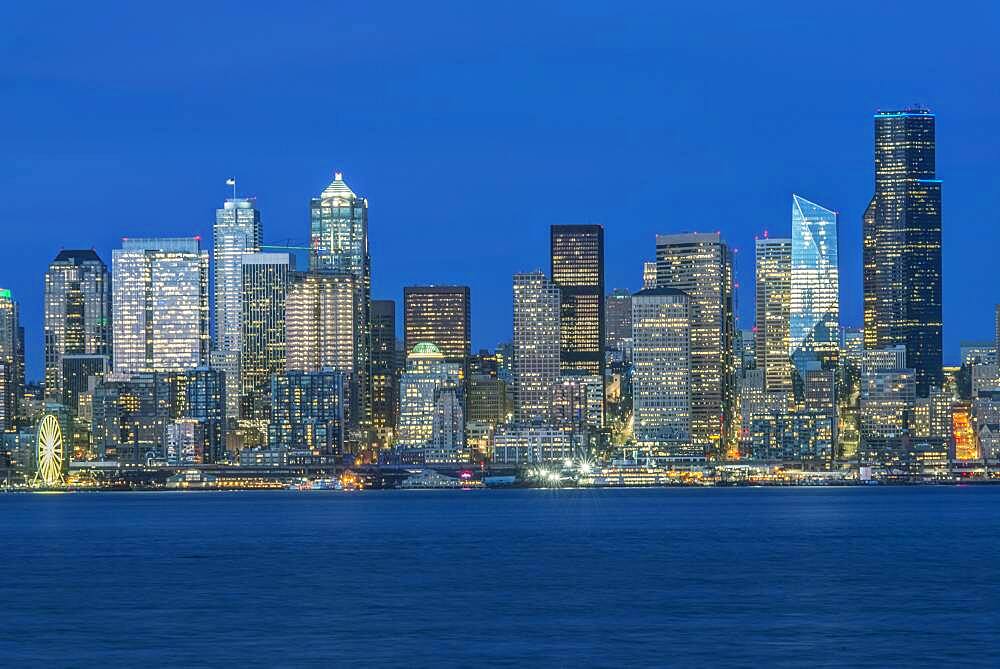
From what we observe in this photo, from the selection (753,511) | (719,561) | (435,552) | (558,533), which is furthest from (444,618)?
(753,511)

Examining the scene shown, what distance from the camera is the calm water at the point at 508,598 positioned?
66.9 metres

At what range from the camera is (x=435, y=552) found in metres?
121

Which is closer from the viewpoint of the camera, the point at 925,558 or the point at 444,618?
the point at 444,618

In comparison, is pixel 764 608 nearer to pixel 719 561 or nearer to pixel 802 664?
pixel 802 664

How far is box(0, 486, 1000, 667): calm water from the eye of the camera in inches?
2635

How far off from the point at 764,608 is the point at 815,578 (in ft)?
54.4

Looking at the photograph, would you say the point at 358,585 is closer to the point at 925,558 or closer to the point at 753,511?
the point at 925,558

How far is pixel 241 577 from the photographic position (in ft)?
327

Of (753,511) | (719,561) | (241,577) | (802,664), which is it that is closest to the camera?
(802,664)

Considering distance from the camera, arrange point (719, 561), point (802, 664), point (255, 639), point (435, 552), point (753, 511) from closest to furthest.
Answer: point (802, 664) → point (255, 639) → point (719, 561) → point (435, 552) → point (753, 511)

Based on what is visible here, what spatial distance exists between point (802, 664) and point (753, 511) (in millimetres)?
134989

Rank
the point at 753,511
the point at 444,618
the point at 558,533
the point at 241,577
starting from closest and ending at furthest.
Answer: the point at 444,618 < the point at 241,577 < the point at 558,533 < the point at 753,511

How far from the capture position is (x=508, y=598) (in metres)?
86.0

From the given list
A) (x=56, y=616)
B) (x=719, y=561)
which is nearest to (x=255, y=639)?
(x=56, y=616)
